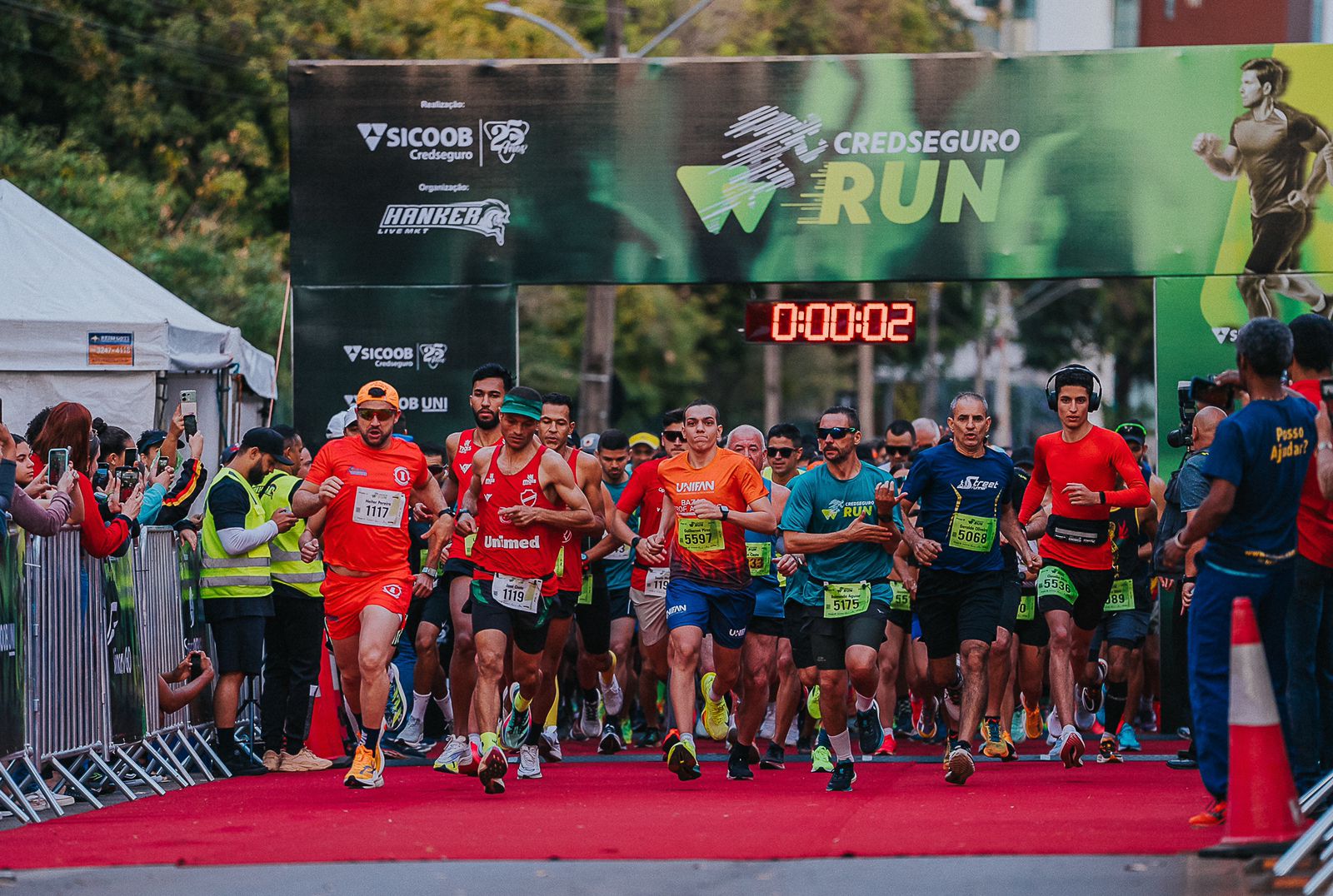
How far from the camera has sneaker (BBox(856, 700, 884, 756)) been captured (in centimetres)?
1409

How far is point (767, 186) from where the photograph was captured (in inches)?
642

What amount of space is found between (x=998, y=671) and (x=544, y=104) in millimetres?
6270

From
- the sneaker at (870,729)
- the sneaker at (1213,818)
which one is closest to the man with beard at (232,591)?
the sneaker at (870,729)

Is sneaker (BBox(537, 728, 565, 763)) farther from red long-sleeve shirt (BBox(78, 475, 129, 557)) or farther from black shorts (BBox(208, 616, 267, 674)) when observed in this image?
red long-sleeve shirt (BBox(78, 475, 129, 557))

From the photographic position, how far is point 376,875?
25.1 feet

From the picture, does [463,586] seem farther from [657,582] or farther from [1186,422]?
[1186,422]

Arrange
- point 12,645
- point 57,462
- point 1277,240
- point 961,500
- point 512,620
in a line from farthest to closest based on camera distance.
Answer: point 1277,240 < point 961,500 < point 512,620 < point 57,462 < point 12,645

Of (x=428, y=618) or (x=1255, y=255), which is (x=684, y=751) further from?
(x=1255, y=255)

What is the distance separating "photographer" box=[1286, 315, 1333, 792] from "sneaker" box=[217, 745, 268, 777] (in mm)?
7000

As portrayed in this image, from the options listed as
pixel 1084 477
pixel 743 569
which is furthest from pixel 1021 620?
pixel 743 569

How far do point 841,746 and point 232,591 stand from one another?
4.31 meters

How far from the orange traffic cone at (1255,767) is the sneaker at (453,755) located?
5709 millimetres

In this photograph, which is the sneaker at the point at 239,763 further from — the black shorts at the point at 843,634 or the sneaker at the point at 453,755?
the black shorts at the point at 843,634

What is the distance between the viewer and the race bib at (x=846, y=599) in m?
11.2
